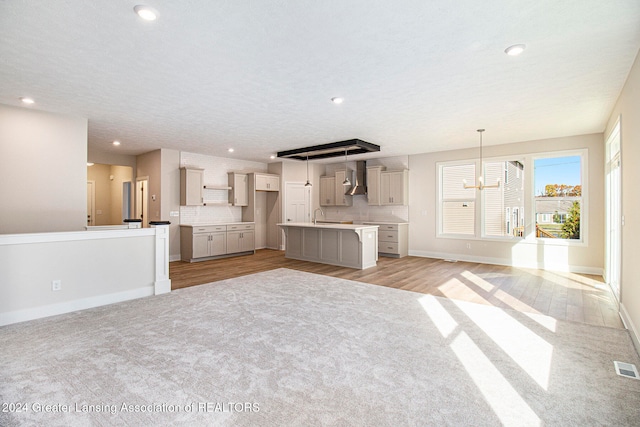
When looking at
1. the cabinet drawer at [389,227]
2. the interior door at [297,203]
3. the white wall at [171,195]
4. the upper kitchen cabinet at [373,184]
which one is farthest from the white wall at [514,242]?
the white wall at [171,195]

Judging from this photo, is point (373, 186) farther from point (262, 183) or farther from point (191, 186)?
point (191, 186)

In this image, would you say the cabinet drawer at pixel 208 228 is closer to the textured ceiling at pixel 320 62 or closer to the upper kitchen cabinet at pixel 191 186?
the upper kitchen cabinet at pixel 191 186

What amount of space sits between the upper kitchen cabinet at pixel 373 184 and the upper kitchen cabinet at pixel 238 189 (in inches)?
138

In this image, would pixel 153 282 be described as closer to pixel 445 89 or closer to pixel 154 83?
pixel 154 83

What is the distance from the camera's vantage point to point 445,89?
362 centimetres

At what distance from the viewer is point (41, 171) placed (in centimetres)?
434

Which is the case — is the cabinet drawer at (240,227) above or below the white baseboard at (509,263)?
above

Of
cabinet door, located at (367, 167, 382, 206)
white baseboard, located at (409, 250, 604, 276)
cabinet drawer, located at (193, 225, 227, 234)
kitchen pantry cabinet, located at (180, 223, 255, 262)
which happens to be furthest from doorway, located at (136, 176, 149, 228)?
white baseboard, located at (409, 250, 604, 276)

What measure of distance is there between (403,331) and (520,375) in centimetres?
107

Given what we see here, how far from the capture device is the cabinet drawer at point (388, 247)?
310 inches

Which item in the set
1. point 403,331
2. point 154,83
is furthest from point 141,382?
point 154,83

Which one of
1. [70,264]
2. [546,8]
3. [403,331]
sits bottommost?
[403,331]

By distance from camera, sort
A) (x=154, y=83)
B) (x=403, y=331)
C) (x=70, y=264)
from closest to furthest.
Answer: (x=403, y=331) < (x=154, y=83) < (x=70, y=264)

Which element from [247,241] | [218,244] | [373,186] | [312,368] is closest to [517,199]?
[373,186]
